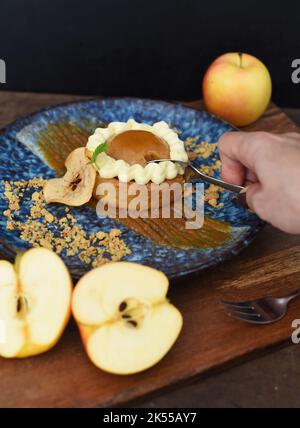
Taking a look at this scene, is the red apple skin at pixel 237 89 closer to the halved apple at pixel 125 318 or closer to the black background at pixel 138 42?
the black background at pixel 138 42

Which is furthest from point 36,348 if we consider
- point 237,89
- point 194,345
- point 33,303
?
point 237,89

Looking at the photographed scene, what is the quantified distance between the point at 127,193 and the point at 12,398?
0.54 meters

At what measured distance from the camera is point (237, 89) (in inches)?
63.8

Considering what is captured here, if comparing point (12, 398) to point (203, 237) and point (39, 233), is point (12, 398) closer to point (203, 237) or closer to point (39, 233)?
point (39, 233)

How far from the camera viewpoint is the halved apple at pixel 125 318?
945 mm

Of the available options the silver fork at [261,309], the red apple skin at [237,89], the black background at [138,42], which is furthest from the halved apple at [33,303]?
the black background at [138,42]

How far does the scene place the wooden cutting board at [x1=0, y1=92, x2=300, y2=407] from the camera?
0.96 m

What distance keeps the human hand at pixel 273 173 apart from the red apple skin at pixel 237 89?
21.5 inches

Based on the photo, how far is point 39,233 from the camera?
1213mm

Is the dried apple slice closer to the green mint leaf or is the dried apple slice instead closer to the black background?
the green mint leaf

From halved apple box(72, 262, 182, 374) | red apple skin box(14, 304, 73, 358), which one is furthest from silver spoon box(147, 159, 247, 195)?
red apple skin box(14, 304, 73, 358)

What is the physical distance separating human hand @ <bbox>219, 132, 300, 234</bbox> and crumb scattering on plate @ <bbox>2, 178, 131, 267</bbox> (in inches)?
11.4

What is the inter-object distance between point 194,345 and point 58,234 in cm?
37

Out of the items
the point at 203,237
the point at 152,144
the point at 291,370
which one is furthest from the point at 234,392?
the point at 152,144
